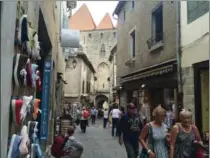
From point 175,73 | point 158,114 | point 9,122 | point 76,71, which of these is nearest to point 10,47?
point 9,122

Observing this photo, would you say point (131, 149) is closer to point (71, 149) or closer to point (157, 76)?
point (71, 149)

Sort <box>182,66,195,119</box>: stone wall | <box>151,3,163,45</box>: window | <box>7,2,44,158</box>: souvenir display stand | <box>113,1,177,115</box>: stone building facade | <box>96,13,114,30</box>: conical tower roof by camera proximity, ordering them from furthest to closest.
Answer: <box>96,13,114,30</box>: conical tower roof < <box>151,3,163,45</box>: window < <box>113,1,177,115</box>: stone building facade < <box>182,66,195,119</box>: stone wall < <box>7,2,44,158</box>: souvenir display stand

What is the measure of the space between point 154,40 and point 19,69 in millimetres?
10377

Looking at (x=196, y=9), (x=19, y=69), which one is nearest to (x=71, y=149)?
(x=19, y=69)

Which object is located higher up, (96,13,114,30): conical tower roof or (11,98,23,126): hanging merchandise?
(96,13,114,30): conical tower roof

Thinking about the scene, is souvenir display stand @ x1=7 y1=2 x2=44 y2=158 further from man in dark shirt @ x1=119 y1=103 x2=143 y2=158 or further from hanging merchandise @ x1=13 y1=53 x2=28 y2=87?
man in dark shirt @ x1=119 y1=103 x2=143 y2=158

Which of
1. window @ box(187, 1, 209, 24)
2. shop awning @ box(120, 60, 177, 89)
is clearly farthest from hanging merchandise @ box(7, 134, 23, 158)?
shop awning @ box(120, 60, 177, 89)

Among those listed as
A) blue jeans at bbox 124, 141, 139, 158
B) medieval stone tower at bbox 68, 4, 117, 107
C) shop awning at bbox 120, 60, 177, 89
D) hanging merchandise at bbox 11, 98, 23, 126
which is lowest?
blue jeans at bbox 124, 141, 139, 158

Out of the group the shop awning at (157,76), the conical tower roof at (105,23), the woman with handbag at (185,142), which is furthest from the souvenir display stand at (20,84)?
the conical tower roof at (105,23)

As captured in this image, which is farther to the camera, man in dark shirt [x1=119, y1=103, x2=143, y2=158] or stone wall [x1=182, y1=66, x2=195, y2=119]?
stone wall [x1=182, y1=66, x2=195, y2=119]

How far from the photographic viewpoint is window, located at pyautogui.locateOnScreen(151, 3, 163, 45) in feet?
41.8

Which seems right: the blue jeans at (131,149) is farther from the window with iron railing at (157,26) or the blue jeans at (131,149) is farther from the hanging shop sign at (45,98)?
the window with iron railing at (157,26)

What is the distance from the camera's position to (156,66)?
1227 cm

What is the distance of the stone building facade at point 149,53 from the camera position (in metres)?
11.1
